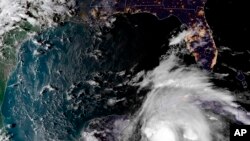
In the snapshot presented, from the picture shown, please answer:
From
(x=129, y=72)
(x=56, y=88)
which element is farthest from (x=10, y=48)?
(x=129, y=72)

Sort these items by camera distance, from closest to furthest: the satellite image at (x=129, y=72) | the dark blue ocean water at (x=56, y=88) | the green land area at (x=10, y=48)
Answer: the satellite image at (x=129, y=72), the dark blue ocean water at (x=56, y=88), the green land area at (x=10, y=48)

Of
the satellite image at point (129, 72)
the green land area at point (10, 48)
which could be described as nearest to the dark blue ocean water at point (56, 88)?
the satellite image at point (129, 72)

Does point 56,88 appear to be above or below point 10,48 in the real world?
below

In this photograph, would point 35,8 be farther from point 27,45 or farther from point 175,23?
point 175,23

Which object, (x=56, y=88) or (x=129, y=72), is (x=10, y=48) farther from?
(x=129, y=72)

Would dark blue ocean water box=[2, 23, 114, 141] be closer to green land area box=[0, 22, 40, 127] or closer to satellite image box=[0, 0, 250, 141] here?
satellite image box=[0, 0, 250, 141]

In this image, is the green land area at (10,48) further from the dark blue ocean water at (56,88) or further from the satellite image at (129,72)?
the dark blue ocean water at (56,88)

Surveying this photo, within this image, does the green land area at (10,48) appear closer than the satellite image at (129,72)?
No
